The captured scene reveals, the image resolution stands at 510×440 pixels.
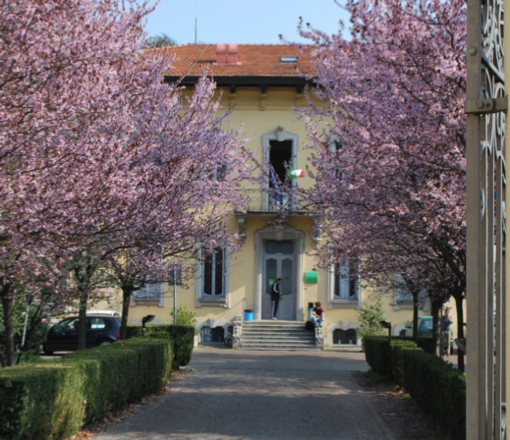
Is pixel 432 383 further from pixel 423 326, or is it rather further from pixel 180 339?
pixel 423 326

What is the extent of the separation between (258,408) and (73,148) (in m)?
6.25

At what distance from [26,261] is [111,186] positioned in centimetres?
146

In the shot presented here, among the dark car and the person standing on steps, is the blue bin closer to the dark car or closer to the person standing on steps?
the person standing on steps

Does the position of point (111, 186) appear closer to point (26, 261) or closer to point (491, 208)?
point (26, 261)

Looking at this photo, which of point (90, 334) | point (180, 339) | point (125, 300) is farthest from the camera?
point (90, 334)

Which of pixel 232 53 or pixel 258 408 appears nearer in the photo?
pixel 258 408

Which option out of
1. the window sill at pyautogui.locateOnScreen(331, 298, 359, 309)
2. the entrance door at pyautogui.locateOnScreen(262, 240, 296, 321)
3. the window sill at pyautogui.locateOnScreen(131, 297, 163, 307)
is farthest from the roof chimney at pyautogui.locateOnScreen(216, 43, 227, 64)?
the window sill at pyautogui.locateOnScreen(331, 298, 359, 309)

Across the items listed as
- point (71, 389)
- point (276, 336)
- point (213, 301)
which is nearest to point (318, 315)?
point (276, 336)

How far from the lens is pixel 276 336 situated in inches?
1166

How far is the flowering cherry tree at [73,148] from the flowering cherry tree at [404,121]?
3.07 metres

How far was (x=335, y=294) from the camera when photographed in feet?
103

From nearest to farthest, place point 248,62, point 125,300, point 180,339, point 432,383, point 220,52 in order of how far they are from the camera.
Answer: point 432,383
point 125,300
point 180,339
point 248,62
point 220,52

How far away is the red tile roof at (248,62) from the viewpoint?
30.9 metres

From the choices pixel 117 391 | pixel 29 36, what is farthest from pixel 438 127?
pixel 117 391
